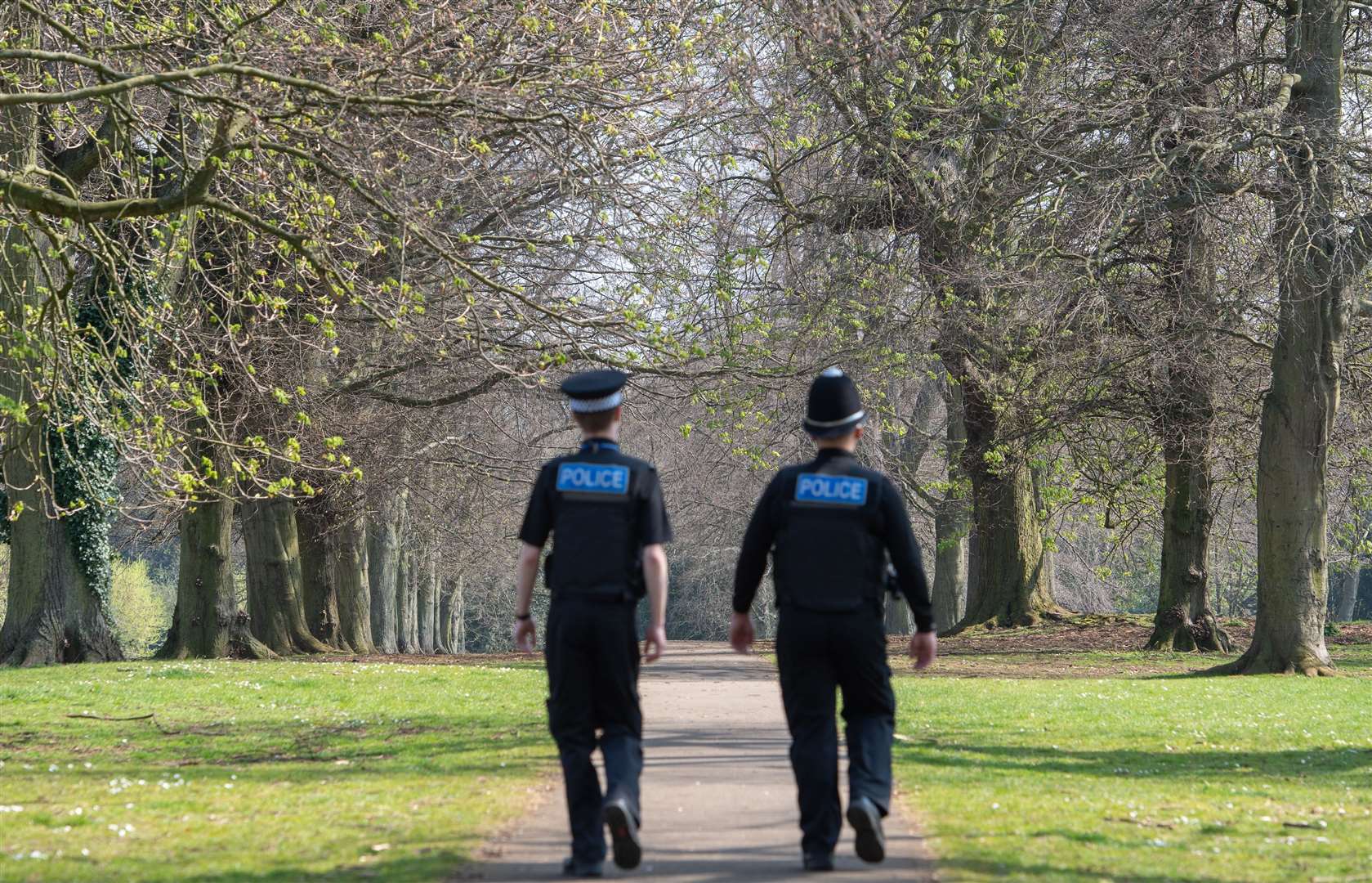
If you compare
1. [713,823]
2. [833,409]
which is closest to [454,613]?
[713,823]

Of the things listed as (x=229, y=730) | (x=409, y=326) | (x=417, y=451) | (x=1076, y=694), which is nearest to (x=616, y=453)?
(x=229, y=730)

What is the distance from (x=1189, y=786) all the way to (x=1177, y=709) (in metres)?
Answer: 5.36

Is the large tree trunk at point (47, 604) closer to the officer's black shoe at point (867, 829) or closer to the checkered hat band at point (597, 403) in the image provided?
the checkered hat band at point (597, 403)

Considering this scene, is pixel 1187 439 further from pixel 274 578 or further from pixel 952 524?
pixel 274 578

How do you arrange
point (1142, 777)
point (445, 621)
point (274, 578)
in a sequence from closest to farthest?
point (1142, 777) < point (274, 578) < point (445, 621)

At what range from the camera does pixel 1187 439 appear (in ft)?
69.1

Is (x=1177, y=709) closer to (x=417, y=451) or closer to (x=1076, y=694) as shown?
(x=1076, y=694)

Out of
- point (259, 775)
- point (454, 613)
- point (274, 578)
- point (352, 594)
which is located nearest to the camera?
point (259, 775)

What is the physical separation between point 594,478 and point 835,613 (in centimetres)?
119

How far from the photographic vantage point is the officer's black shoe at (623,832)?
235 inches

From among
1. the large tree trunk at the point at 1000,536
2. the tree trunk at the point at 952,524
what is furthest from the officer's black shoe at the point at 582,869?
the tree trunk at the point at 952,524

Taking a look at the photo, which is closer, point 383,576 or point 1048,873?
point 1048,873

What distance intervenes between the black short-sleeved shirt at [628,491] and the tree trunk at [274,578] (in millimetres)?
19193

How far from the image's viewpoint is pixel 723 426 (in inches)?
961
